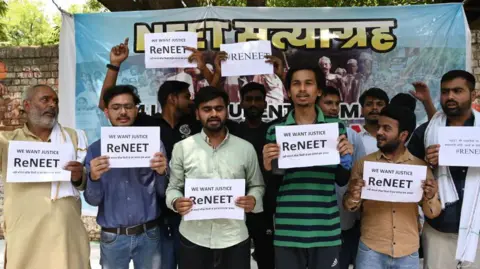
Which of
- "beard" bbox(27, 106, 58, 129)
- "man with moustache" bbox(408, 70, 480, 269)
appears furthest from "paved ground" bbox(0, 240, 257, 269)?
"beard" bbox(27, 106, 58, 129)

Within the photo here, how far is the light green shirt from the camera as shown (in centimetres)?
294

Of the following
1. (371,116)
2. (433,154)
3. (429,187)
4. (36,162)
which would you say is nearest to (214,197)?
(36,162)

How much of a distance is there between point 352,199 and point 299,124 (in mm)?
616

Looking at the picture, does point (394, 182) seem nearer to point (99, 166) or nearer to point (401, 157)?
point (401, 157)

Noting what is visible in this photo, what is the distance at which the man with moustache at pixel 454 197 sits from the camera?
3.06 meters

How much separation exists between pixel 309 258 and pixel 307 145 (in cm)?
75

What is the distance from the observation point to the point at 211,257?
9.69 feet

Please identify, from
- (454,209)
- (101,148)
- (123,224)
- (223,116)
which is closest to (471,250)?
(454,209)

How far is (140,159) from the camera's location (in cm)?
300

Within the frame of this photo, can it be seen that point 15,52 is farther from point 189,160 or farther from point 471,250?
point 471,250

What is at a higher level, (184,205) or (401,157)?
(401,157)

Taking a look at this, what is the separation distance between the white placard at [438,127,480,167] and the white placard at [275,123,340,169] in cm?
80

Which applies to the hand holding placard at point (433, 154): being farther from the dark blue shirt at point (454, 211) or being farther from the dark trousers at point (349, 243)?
the dark trousers at point (349, 243)

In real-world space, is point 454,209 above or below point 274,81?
below
